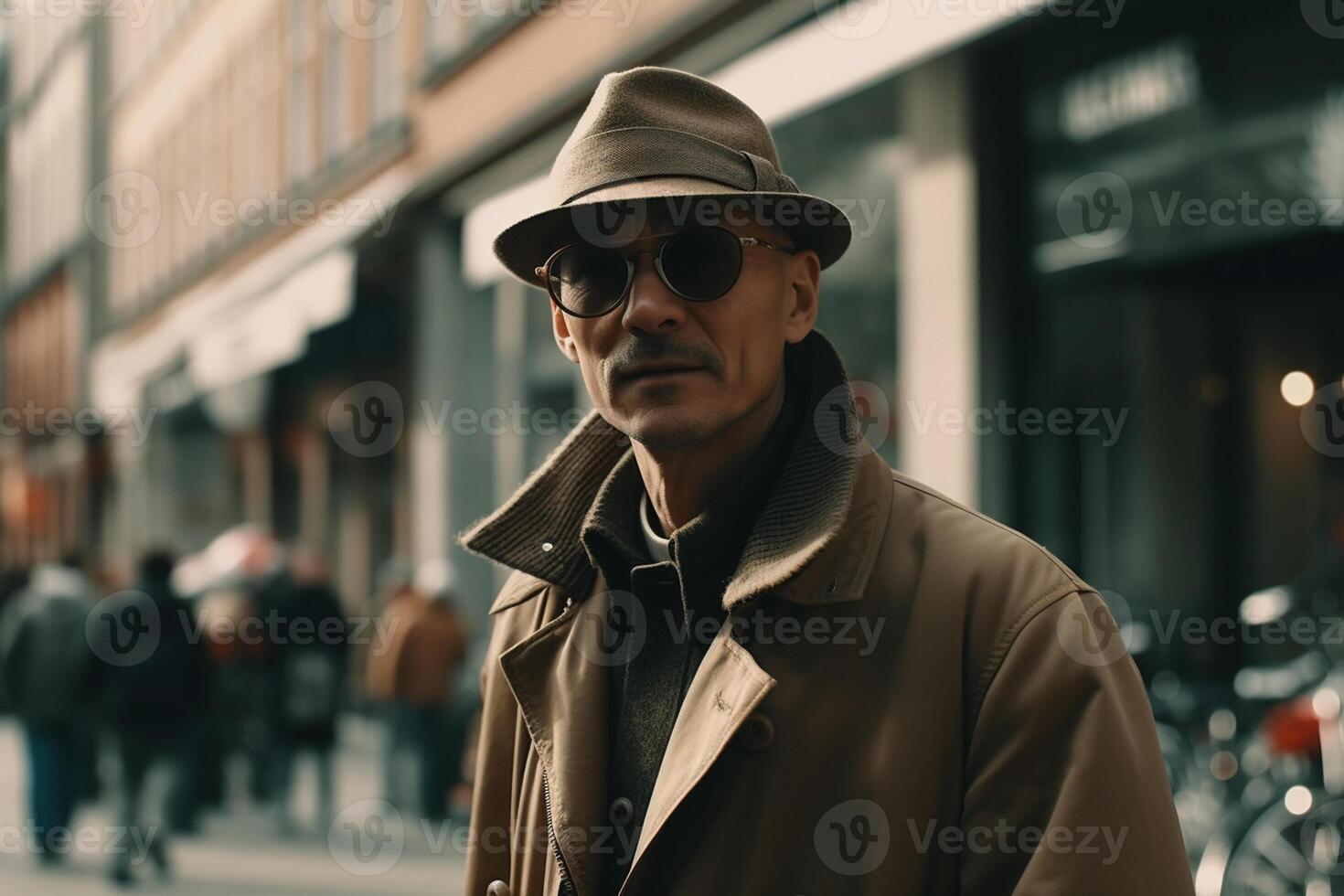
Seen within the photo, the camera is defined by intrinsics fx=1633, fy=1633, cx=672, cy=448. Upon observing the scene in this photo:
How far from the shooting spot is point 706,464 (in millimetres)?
2299

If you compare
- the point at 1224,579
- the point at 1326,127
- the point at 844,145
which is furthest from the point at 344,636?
the point at 1326,127

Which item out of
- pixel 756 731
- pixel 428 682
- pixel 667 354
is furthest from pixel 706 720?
pixel 428 682

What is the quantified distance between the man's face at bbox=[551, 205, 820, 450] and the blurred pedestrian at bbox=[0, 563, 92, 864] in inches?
359

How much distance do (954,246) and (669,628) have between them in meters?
6.13

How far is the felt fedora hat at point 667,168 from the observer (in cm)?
218

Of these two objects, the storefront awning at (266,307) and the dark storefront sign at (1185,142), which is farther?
the storefront awning at (266,307)

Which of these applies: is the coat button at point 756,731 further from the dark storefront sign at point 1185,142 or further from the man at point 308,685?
the man at point 308,685

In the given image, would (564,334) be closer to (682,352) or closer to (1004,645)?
(682,352)

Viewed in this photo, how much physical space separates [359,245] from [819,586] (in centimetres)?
1336

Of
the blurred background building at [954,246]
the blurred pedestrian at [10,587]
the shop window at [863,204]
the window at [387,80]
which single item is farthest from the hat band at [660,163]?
the blurred pedestrian at [10,587]

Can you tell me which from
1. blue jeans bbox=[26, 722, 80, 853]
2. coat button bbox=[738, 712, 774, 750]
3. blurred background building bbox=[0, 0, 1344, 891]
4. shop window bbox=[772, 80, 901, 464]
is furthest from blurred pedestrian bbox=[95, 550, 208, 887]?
coat button bbox=[738, 712, 774, 750]

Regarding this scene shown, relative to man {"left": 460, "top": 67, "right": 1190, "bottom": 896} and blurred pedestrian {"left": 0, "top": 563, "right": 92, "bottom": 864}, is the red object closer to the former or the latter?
man {"left": 460, "top": 67, "right": 1190, "bottom": 896}

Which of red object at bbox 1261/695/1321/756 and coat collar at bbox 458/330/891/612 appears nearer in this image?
coat collar at bbox 458/330/891/612

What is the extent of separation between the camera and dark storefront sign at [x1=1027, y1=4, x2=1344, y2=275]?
7.19 m
